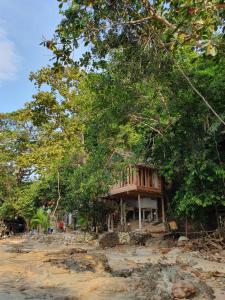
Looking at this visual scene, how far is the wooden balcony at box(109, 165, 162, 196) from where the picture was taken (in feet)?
64.0

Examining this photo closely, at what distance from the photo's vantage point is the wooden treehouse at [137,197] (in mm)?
19625

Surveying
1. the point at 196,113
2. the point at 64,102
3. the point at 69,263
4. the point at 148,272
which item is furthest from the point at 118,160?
the point at 64,102

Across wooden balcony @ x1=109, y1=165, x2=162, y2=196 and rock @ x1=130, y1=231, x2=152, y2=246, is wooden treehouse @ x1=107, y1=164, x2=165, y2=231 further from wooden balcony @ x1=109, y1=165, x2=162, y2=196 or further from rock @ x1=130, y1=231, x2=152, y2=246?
rock @ x1=130, y1=231, x2=152, y2=246

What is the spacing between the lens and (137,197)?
2189 cm

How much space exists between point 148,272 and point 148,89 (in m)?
5.00

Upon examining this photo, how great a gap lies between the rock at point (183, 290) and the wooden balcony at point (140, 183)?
11.9 meters

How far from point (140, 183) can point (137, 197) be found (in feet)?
7.98

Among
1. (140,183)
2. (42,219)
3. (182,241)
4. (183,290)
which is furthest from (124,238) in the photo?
(183,290)

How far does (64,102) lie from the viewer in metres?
23.0

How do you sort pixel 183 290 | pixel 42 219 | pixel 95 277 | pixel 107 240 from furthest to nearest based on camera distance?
pixel 42 219 → pixel 107 240 → pixel 95 277 → pixel 183 290

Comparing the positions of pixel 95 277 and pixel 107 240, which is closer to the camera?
pixel 95 277

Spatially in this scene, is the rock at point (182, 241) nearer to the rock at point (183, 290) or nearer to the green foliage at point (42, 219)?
the rock at point (183, 290)

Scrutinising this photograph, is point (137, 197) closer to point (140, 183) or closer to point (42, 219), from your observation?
point (140, 183)

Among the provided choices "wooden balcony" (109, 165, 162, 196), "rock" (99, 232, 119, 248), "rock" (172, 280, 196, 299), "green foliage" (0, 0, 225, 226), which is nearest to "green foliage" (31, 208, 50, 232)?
"green foliage" (0, 0, 225, 226)
